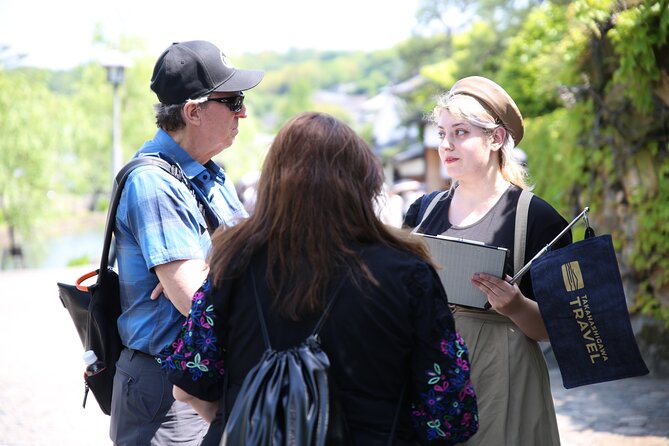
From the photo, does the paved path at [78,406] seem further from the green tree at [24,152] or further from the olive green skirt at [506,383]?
the green tree at [24,152]

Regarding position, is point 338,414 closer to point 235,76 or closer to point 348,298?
point 348,298

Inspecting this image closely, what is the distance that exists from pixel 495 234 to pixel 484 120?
0.42 metres

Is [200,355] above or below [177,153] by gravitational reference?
below

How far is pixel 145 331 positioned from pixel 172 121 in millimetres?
→ 693

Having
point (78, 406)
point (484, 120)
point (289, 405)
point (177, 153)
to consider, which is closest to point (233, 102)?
point (177, 153)

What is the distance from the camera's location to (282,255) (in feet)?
5.78

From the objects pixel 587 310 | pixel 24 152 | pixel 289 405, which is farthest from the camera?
pixel 24 152

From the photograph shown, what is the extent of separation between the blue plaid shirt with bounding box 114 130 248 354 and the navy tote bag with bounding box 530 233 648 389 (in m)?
0.98

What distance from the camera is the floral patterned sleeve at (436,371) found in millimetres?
1718

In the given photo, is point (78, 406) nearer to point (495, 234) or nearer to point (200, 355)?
point (495, 234)

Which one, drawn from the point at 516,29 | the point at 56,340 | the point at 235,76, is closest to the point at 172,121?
the point at 235,76

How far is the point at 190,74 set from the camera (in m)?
2.42

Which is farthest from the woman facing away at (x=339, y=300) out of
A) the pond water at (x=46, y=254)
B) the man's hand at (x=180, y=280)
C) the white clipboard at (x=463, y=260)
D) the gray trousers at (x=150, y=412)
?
the pond water at (x=46, y=254)

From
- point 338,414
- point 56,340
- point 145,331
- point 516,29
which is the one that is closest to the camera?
point 338,414
